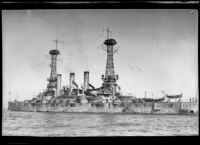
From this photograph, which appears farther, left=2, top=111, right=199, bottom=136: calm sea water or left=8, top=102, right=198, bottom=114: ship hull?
left=8, top=102, right=198, bottom=114: ship hull

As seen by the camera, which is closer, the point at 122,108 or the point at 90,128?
the point at 90,128

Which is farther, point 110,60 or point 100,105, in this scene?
point 100,105

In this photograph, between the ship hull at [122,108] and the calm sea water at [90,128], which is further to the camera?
the ship hull at [122,108]

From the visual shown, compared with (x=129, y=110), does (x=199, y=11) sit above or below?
above
